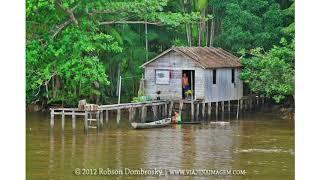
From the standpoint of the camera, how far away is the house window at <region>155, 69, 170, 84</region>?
3784 cm

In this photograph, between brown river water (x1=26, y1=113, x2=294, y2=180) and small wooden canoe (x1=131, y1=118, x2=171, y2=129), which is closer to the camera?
brown river water (x1=26, y1=113, x2=294, y2=180)

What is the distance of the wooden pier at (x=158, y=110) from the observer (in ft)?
107

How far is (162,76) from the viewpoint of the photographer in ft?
125

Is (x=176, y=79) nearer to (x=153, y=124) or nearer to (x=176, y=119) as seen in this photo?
(x=176, y=119)

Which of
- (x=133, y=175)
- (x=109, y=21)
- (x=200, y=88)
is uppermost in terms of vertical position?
(x=109, y=21)

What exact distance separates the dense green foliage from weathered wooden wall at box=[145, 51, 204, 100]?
1.60 metres

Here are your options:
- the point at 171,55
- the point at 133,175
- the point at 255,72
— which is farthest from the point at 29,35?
the point at 133,175

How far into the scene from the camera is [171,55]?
124ft

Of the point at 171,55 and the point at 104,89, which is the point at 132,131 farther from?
the point at 104,89

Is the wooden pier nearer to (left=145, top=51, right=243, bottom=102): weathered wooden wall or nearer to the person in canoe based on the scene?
(left=145, top=51, right=243, bottom=102): weathered wooden wall

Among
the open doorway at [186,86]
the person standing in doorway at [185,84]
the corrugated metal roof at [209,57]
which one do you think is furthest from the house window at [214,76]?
the person standing in doorway at [185,84]

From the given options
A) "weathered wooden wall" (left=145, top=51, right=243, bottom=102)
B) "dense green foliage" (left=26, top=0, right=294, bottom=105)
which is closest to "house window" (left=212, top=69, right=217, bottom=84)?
"weathered wooden wall" (left=145, top=51, right=243, bottom=102)

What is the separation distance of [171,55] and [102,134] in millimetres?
7030

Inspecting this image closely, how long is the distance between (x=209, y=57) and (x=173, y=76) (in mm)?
2188
